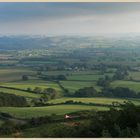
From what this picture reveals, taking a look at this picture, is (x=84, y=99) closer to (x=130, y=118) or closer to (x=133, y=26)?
(x=130, y=118)

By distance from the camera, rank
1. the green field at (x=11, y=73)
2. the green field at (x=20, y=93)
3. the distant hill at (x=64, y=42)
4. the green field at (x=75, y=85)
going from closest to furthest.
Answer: the green field at (x=20, y=93)
the green field at (x=75, y=85)
the green field at (x=11, y=73)
the distant hill at (x=64, y=42)

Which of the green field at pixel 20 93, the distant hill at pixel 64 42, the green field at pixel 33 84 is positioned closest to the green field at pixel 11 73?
the green field at pixel 33 84

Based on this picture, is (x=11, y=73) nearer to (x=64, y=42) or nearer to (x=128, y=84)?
(x=64, y=42)

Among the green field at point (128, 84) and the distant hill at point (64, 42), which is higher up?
the distant hill at point (64, 42)

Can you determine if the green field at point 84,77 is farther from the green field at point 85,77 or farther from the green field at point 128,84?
the green field at point 128,84

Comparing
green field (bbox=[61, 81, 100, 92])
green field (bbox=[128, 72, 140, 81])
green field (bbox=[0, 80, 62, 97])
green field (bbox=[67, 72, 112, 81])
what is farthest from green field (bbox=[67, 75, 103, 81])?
green field (bbox=[128, 72, 140, 81])

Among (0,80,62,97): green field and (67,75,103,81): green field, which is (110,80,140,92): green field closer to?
(67,75,103,81): green field

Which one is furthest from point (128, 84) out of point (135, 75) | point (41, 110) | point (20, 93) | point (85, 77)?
point (20, 93)

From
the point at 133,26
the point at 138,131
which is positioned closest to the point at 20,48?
the point at 133,26

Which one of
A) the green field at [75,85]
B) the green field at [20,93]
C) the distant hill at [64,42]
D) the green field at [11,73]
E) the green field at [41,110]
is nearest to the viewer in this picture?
the green field at [41,110]
